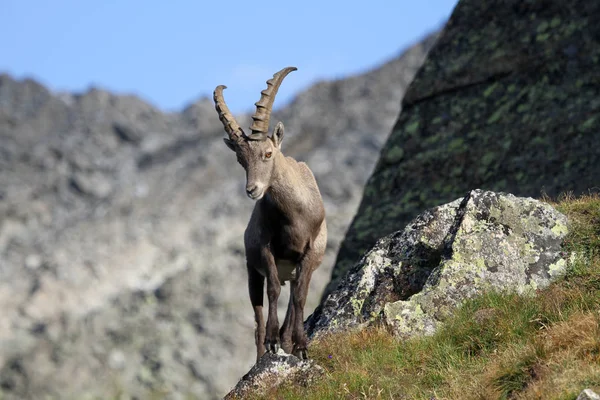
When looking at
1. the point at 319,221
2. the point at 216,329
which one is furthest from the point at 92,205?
the point at 319,221

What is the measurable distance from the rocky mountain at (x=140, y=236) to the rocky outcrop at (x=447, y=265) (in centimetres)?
5182

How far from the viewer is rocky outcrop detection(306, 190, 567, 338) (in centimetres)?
1059

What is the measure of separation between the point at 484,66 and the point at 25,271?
5269 cm

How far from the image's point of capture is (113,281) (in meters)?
67.1

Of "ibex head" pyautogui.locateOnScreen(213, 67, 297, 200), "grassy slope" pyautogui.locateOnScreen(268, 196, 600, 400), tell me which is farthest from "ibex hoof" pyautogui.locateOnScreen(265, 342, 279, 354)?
"ibex head" pyautogui.locateOnScreen(213, 67, 297, 200)

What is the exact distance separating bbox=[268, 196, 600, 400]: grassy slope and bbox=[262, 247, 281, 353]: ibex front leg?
A: 0.55 m

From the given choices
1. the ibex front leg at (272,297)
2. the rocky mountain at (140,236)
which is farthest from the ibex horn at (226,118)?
the rocky mountain at (140,236)

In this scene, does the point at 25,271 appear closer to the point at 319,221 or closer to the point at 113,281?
the point at 113,281

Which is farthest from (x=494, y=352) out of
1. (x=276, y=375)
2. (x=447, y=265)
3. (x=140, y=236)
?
(x=140, y=236)

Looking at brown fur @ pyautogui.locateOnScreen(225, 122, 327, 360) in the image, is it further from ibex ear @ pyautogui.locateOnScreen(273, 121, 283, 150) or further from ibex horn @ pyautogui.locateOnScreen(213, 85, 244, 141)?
ibex horn @ pyautogui.locateOnScreen(213, 85, 244, 141)

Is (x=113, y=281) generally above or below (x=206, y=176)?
below

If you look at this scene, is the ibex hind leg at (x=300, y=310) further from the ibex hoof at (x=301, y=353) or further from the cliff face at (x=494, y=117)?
the cliff face at (x=494, y=117)

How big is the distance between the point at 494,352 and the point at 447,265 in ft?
6.68

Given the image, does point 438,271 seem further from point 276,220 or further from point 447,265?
point 276,220
